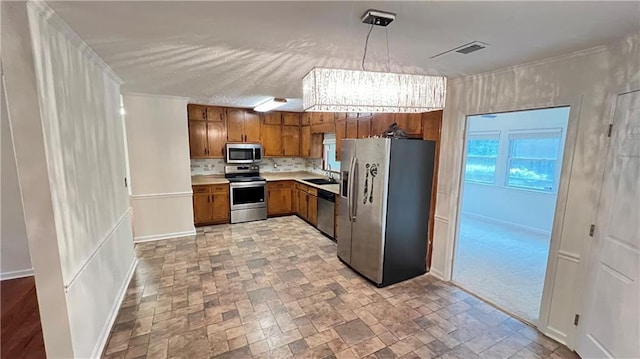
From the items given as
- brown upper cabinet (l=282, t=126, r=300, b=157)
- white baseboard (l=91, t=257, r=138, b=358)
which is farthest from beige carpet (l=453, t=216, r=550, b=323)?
brown upper cabinet (l=282, t=126, r=300, b=157)

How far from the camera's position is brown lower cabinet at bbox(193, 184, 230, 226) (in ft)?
16.5

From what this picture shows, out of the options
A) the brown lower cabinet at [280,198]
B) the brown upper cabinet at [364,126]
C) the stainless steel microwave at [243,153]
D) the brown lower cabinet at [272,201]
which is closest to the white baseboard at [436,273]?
the brown upper cabinet at [364,126]

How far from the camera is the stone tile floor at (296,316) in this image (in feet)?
7.14

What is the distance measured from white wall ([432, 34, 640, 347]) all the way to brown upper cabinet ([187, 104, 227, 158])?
4520mm

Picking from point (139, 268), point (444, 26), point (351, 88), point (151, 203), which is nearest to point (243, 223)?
point (151, 203)

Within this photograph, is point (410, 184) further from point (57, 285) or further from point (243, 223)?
point (243, 223)

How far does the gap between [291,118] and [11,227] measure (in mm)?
4560

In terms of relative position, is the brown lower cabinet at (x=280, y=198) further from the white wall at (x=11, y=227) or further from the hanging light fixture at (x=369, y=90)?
the hanging light fixture at (x=369, y=90)

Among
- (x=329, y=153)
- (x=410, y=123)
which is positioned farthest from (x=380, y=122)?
(x=329, y=153)

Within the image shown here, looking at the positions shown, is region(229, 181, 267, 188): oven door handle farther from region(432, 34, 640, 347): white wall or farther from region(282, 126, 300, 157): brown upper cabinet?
region(432, 34, 640, 347): white wall

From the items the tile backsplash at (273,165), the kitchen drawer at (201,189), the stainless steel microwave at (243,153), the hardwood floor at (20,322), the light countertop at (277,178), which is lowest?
the hardwood floor at (20,322)

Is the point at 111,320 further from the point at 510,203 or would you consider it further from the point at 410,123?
the point at 510,203

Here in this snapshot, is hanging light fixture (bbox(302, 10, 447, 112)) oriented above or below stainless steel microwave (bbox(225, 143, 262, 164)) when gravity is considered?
above

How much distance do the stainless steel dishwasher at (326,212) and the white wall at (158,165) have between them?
7.37ft
